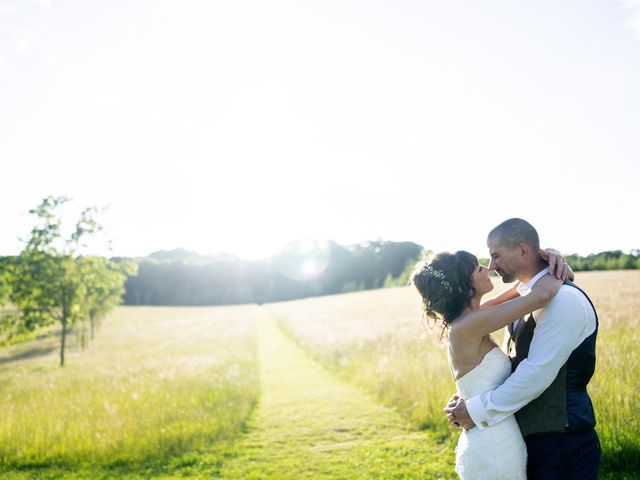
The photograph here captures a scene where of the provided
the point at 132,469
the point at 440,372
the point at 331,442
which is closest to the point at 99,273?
the point at 132,469

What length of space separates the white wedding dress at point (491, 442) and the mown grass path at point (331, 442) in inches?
143

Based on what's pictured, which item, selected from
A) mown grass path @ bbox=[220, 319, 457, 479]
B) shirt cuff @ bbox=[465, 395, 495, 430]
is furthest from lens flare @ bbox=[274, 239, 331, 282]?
shirt cuff @ bbox=[465, 395, 495, 430]

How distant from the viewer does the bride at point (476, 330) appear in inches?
124

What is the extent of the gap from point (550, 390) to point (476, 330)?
610 mm

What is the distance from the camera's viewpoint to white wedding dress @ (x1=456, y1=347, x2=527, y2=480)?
3.18 metres

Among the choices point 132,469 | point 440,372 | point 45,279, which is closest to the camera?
point 132,469

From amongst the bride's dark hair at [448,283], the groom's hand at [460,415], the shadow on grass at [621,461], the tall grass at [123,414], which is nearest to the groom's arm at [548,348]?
the groom's hand at [460,415]

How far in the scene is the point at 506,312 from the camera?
3113 millimetres

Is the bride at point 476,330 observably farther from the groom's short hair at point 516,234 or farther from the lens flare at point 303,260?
the lens flare at point 303,260

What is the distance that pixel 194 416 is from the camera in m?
9.44

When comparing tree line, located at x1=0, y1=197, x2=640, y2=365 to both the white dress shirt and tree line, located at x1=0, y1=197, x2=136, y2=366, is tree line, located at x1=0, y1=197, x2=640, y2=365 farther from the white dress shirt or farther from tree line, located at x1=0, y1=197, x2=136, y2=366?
the white dress shirt

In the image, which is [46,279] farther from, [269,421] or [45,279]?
[269,421]

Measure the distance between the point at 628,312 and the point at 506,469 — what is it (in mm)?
Result: 11856

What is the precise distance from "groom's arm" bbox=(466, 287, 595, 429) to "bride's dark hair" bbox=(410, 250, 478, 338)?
56cm
